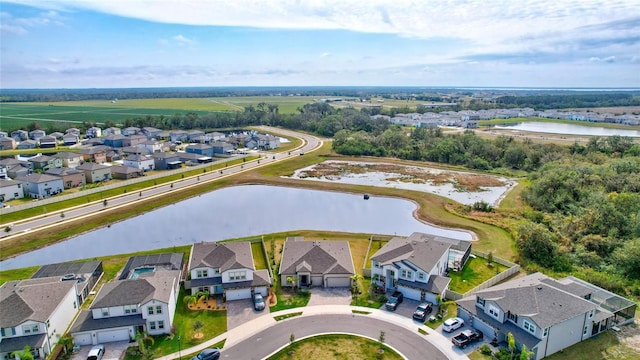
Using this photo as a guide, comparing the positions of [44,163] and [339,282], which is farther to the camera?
[44,163]

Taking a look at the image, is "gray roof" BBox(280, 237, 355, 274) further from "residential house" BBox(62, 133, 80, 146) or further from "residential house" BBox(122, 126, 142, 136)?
"residential house" BBox(122, 126, 142, 136)

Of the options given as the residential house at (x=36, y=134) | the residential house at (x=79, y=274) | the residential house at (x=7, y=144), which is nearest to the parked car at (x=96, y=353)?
the residential house at (x=79, y=274)

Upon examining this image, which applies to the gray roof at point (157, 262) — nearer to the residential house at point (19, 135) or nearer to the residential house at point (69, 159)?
the residential house at point (69, 159)

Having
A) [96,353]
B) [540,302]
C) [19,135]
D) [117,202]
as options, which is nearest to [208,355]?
[96,353]

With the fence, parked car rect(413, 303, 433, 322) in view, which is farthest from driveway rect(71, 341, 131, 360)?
the fence

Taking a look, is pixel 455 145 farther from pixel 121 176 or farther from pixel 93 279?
pixel 93 279

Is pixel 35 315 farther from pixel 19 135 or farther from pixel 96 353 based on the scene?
pixel 19 135
